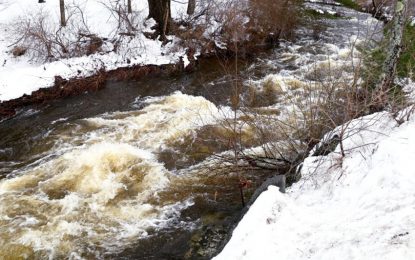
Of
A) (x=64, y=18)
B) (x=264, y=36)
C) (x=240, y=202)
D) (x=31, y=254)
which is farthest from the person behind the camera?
(x=264, y=36)

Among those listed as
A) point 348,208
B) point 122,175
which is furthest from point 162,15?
point 348,208

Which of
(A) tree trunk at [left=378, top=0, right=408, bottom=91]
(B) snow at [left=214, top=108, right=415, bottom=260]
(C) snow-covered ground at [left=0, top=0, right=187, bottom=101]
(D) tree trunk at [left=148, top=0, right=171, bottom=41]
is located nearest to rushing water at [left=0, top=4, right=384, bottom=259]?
(A) tree trunk at [left=378, top=0, right=408, bottom=91]

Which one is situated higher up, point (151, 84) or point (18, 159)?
point (151, 84)

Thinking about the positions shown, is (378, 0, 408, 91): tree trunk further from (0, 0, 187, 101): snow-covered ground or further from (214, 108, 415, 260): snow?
(0, 0, 187, 101): snow-covered ground

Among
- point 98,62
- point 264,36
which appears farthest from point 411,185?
point 264,36

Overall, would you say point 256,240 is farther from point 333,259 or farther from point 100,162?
point 100,162

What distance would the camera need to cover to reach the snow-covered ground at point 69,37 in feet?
40.5

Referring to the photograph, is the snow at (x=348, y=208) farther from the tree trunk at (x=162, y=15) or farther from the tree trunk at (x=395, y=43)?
the tree trunk at (x=162, y=15)

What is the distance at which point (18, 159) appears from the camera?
891 cm

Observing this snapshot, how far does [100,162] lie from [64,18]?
28.5 ft

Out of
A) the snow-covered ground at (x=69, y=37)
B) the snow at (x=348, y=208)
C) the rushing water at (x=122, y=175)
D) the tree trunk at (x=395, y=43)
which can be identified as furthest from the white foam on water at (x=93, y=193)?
the snow-covered ground at (x=69, y=37)

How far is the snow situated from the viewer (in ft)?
12.7

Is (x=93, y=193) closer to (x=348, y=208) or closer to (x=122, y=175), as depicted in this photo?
(x=122, y=175)

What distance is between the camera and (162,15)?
1539 cm
